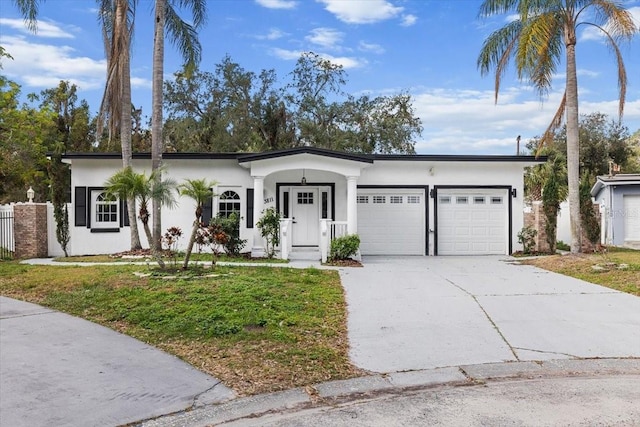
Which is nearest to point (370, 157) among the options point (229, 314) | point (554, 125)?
point (554, 125)

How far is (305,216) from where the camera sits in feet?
55.0

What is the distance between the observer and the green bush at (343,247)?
1410 cm

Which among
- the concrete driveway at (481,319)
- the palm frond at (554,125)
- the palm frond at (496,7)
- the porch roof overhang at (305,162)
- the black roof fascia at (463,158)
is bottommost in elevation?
the concrete driveway at (481,319)

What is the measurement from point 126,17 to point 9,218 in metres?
→ 6.93

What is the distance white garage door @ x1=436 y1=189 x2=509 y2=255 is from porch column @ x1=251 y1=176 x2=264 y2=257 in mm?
5829

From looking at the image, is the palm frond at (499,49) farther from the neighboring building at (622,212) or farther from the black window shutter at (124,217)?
the black window shutter at (124,217)

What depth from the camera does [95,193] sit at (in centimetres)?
1647

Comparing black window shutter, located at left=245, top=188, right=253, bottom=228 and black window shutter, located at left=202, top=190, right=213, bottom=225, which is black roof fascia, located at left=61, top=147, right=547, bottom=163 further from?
black window shutter, located at left=202, top=190, right=213, bottom=225

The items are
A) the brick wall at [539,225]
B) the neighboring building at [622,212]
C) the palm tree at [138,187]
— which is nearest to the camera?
the palm tree at [138,187]

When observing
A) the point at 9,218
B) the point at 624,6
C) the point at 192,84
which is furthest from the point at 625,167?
the point at 9,218

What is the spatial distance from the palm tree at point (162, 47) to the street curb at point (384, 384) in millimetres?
8972

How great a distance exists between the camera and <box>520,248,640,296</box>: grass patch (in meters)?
10.3

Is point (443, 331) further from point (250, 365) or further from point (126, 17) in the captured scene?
point (126, 17)

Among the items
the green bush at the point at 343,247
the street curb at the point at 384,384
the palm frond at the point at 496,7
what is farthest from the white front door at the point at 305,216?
the street curb at the point at 384,384
